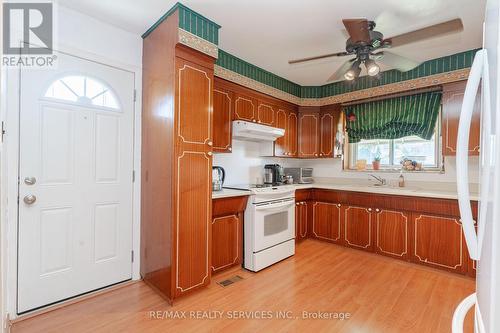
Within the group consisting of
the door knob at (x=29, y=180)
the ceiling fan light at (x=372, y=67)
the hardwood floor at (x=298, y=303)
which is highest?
the ceiling fan light at (x=372, y=67)

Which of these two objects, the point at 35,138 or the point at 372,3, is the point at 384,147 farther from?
the point at 35,138

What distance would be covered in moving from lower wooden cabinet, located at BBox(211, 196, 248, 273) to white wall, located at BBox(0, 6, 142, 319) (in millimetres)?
797

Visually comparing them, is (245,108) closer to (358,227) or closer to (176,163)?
(176,163)

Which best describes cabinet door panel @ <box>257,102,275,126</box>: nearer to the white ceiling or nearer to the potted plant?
the white ceiling

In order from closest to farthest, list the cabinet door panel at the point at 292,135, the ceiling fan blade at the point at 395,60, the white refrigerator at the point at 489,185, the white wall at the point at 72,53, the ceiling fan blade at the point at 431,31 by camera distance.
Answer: the white refrigerator at the point at 489,185 < the ceiling fan blade at the point at 431,31 < the white wall at the point at 72,53 < the ceiling fan blade at the point at 395,60 < the cabinet door panel at the point at 292,135

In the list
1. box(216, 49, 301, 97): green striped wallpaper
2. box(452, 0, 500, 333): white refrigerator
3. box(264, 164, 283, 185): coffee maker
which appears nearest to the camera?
box(452, 0, 500, 333): white refrigerator

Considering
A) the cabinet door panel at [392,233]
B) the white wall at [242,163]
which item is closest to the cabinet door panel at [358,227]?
the cabinet door panel at [392,233]

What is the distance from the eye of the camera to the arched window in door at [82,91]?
2065mm

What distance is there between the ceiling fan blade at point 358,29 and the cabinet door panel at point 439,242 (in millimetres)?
2151

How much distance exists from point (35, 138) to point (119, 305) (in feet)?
4.99

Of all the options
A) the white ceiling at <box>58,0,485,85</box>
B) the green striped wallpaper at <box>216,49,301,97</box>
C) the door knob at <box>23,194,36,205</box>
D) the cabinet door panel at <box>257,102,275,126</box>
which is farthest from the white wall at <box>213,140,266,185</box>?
the door knob at <box>23,194,36,205</box>

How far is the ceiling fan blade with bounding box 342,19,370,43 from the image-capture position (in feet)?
6.07

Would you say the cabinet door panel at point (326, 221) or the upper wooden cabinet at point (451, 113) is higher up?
the upper wooden cabinet at point (451, 113)

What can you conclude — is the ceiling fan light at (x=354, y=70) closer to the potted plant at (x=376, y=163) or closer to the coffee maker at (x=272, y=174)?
the coffee maker at (x=272, y=174)
